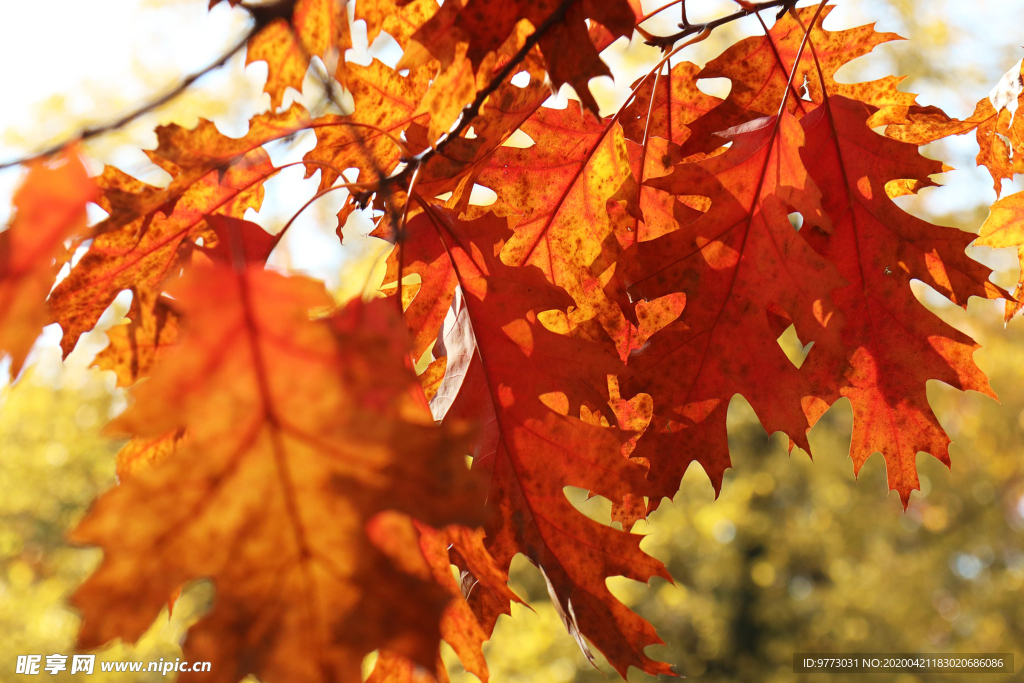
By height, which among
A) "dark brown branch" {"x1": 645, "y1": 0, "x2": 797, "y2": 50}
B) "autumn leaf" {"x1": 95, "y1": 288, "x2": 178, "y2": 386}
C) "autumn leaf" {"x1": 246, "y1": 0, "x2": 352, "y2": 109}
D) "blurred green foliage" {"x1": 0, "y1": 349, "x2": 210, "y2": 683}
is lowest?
"blurred green foliage" {"x1": 0, "y1": 349, "x2": 210, "y2": 683}

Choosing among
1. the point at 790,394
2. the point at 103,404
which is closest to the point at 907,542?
the point at 790,394

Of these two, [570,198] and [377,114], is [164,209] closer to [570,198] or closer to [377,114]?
[377,114]

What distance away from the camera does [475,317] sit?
66 cm

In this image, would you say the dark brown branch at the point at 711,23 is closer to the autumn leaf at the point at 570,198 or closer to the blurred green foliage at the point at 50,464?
the autumn leaf at the point at 570,198

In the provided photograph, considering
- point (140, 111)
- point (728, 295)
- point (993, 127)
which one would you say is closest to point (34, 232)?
point (140, 111)

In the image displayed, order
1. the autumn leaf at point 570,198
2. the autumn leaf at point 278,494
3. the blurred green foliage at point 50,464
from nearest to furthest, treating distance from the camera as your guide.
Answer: the autumn leaf at point 278,494 < the autumn leaf at point 570,198 < the blurred green foliage at point 50,464

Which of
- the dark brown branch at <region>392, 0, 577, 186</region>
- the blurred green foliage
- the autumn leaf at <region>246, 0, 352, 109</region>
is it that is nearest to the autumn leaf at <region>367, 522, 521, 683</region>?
the dark brown branch at <region>392, 0, 577, 186</region>

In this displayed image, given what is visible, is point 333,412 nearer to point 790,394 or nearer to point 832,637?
point 790,394

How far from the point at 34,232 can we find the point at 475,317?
13.8 inches

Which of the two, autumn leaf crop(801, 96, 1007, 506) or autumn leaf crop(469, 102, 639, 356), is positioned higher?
autumn leaf crop(469, 102, 639, 356)

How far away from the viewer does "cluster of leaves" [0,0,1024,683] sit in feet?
1.08

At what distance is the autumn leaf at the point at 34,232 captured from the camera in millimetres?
403

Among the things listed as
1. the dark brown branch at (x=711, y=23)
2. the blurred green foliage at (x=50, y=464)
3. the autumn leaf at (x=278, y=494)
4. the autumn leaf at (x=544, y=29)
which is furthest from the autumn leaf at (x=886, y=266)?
the blurred green foliage at (x=50, y=464)

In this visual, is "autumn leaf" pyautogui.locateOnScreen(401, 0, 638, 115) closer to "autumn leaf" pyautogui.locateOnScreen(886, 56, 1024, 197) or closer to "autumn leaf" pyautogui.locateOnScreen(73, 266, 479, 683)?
"autumn leaf" pyautogui.locateOnScreen(73, 266, 479, 683)
